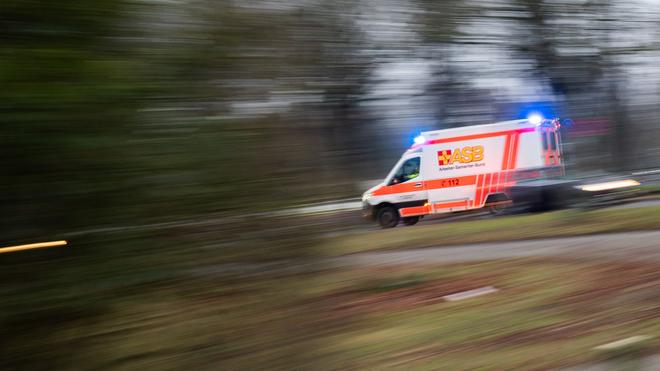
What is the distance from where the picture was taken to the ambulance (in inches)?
477

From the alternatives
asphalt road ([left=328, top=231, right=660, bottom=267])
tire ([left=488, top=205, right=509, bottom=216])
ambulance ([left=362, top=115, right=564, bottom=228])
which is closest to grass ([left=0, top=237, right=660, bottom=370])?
asphalt road ([left=328, top=231, right=660, bottom=267])

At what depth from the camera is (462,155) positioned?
1365cm

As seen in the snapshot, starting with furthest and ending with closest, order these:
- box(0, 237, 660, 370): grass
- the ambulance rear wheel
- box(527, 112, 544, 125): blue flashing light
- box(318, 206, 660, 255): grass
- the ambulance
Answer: the ambulance rear wheel, the ambulance, box(318, 206, 660, 255): grass, box(527, 112, 544, 125): blue flashing light, box(0, 237, 660, 370): grass

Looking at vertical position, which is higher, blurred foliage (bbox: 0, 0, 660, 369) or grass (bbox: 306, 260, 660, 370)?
blurred foliage (bbox: 0, 0, 660, 369)

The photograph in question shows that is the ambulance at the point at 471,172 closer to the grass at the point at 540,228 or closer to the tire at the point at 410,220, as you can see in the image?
the tire at the point at 410,220

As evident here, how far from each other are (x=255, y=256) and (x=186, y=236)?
14.2 inches

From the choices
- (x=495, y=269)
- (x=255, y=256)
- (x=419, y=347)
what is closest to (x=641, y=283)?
(x=495, y=269)

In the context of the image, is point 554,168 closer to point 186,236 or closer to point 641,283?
point 641,283

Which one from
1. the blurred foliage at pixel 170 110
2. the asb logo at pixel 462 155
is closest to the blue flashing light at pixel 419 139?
the blurred foliage at pixel 170 110

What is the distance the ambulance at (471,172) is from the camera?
1211 centimetres

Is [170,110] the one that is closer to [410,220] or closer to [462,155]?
[462,155]

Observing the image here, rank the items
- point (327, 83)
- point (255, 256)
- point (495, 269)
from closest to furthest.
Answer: point (255, 256) < point (327, 83) < point (495, 269)

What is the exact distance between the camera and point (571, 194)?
11602mm

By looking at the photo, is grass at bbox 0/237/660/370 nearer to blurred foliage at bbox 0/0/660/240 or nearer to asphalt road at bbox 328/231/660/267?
blurred foliage at bbox 0/0/660/240
